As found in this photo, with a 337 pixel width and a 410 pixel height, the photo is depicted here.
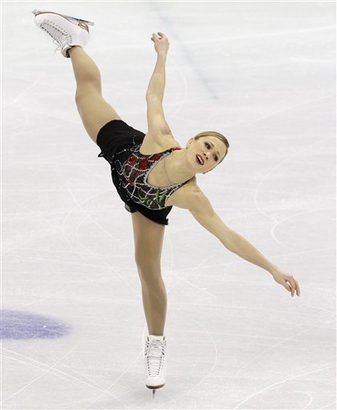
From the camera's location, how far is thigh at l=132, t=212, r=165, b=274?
17.8ft

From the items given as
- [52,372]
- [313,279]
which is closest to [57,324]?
[52,372]

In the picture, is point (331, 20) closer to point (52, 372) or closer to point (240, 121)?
point (240, 121)

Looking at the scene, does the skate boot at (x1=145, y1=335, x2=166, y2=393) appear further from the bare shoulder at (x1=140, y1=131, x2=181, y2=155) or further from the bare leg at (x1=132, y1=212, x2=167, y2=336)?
the bare shoulder at (x1=140, y1=131, x2=181, y2=155)

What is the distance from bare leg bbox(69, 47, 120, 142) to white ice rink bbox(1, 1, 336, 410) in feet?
3.53

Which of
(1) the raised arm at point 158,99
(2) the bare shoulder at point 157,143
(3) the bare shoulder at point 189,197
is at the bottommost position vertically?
(3) the bare shoulder at point 189,197

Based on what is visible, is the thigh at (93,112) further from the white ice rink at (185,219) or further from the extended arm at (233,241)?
the white ice rink at (185,219)

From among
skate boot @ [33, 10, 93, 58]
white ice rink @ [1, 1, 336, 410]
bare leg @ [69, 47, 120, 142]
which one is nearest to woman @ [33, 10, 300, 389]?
bare leg @ [69, 47, 120, 142]

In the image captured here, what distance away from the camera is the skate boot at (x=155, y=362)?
17.9 feet

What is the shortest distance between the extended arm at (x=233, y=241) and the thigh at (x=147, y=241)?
0.44 meters

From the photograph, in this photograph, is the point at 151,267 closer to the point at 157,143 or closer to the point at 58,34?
the point at 157,143

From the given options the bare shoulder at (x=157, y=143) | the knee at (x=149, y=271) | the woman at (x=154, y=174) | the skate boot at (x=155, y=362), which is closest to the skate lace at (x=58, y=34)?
the woman at (x=154, y=174)

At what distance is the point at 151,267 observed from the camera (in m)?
5.49

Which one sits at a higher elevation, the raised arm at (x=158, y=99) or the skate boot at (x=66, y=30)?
the skate boot at (x=66, y=30)

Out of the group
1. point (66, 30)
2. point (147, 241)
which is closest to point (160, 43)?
point (66, 30)
